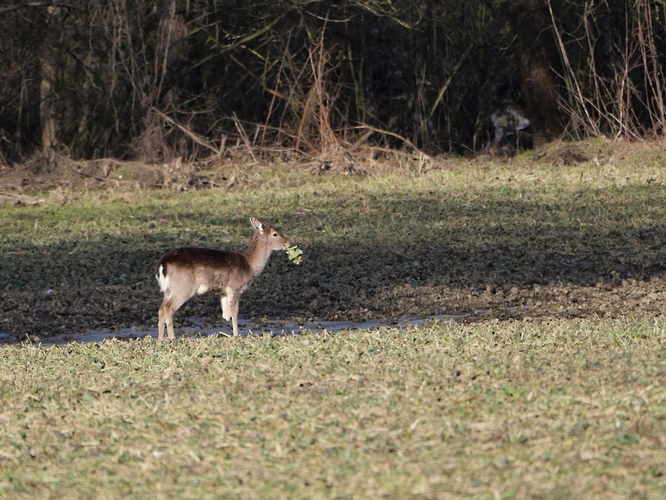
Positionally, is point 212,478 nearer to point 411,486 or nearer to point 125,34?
point 411,486

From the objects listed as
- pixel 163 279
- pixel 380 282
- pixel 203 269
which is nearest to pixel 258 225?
pixel 203 269

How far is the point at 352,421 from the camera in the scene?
17.0 feet

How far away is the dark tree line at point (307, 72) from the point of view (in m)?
20.4

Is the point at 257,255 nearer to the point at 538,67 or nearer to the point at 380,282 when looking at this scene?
the point at 380,282

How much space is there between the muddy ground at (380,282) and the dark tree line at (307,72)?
7.22 m

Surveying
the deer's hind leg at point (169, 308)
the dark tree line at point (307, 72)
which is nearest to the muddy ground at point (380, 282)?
the deer's hind leg at point (169, 308)

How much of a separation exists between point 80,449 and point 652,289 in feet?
21.9

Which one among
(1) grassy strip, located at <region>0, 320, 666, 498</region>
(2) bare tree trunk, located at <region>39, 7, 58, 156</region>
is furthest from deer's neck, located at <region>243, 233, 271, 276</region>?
(2) bare tree trunk, located at <region>39, 7, 58, 156</region>

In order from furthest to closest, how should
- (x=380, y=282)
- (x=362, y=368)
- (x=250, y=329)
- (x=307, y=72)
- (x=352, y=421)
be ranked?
1. (x=307, y=72)
2. (x=380, y=282)
3. (x=250, y=329)
4. (x=362, y=368)
5. (x=352, y=421)

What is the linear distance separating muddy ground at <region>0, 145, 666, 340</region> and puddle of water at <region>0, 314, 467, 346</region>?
6.6 inches

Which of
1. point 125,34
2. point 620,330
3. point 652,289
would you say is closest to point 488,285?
point 652,289

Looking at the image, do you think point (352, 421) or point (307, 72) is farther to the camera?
point (307, 72)

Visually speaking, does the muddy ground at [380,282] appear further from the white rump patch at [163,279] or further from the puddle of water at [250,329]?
the white rump patch at [163,279]

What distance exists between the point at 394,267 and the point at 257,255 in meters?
2.30
